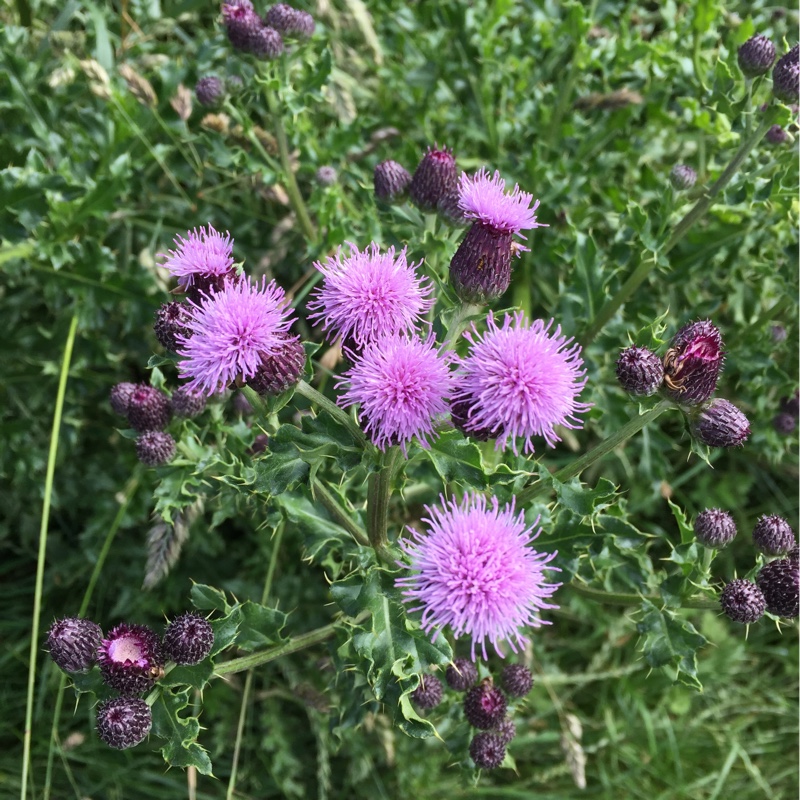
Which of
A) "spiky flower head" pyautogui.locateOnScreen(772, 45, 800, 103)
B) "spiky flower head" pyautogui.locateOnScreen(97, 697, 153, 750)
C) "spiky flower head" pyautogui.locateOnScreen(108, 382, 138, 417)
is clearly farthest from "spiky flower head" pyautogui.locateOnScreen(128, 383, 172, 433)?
"spiky flower head" pyautogui.locateOnScreen(772, 45, 800, 103)

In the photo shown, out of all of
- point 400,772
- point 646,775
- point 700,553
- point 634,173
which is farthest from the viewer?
point 634,173

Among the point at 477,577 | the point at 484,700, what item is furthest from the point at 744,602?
the point at 477,577

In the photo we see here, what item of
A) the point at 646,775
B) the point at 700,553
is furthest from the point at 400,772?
the point at 700,553

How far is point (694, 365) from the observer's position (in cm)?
227

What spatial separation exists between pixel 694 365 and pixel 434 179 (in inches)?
48.5

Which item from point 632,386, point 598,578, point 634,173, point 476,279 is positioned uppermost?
point 634,173

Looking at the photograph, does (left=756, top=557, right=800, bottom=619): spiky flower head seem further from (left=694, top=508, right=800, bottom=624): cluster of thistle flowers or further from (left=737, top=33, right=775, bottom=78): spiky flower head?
(left=737, top=33, right=775, bottom=78): spiky flower head

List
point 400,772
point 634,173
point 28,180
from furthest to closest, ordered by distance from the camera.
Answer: point 634,173
point 400,772
point 28,180

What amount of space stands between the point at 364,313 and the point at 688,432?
1.10 meters

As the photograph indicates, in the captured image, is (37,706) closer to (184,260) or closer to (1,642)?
(1,642)

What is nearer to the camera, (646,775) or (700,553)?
(700,553)

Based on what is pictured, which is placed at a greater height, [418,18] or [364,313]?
[418,18]

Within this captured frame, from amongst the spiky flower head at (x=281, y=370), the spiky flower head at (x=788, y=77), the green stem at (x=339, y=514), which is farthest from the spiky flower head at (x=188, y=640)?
the spiky flower head at (x=788, y=77)

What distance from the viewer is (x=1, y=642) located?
411 centimetres
